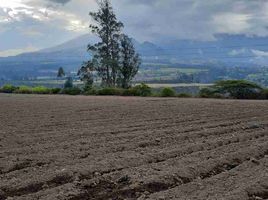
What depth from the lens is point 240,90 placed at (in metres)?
38.5

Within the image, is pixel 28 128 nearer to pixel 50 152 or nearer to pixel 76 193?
pixel 50 152

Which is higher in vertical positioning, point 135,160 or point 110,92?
point 110,92

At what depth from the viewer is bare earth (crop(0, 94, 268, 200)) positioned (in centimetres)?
802

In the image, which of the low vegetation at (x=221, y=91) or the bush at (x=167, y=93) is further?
the bush at (x=167, y=93)

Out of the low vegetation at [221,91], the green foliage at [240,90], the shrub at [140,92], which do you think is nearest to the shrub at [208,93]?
the low vegetation at [221,91]

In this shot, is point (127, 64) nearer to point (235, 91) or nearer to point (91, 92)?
point (91, 92)

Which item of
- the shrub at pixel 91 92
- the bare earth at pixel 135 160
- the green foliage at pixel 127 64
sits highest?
the green foliage at pixel 127 64

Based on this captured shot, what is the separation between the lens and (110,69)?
6762cm

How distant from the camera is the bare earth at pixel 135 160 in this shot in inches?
316

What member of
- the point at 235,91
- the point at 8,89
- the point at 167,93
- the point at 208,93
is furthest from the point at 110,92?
the point at 8,89

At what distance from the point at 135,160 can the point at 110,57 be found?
191 feet

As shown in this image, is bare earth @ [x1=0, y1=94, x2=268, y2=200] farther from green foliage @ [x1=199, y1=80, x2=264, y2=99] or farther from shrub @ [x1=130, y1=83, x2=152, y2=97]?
shrub @ [x1=130, y1=83, x2=152, y2=97]

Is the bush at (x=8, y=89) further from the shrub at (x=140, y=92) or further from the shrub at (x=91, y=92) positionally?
the shrub at (x=140, y=92)

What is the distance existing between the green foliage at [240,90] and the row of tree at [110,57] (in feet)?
81.6
